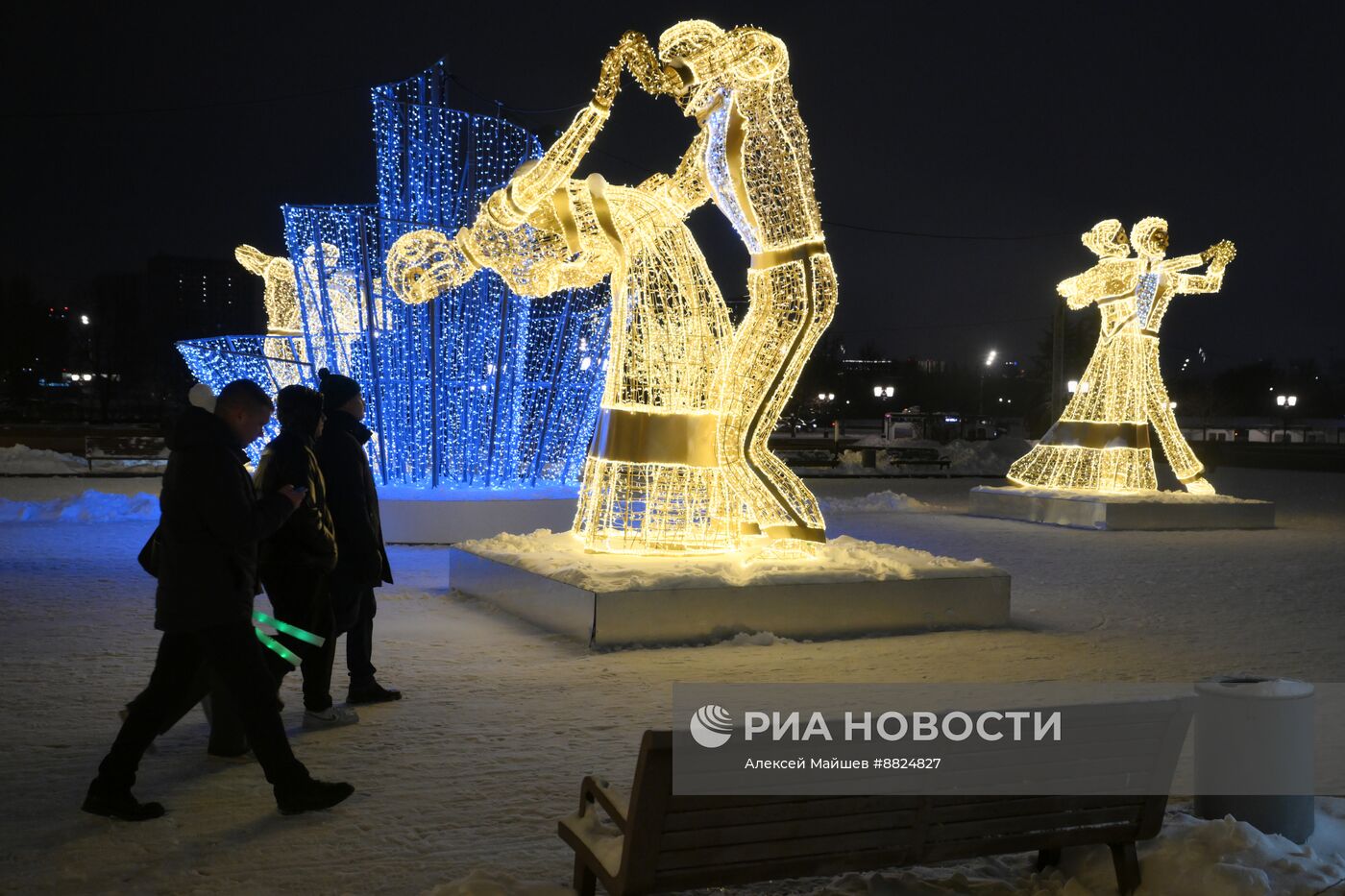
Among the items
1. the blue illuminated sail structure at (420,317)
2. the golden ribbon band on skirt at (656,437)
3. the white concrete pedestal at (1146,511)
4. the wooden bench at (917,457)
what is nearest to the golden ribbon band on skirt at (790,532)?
the golden ribbon band on skirt at (656,437)

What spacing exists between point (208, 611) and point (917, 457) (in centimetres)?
2816

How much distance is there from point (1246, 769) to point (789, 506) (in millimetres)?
4656

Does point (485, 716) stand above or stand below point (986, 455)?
below

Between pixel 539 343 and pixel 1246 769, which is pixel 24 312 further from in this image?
pixel 1246 769

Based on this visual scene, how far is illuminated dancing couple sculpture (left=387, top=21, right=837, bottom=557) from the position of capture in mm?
8250

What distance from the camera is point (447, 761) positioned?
4.91m

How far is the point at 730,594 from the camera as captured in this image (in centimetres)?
770

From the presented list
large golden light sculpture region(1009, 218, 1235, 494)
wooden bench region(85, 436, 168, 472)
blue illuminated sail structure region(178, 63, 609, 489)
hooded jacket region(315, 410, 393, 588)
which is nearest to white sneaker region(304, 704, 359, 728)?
hooded jacket region(315, 410, 393, 588)

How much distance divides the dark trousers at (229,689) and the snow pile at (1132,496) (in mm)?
13829

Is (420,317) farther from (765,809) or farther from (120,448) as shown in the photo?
(120,448)

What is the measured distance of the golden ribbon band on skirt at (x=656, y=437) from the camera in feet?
27.7

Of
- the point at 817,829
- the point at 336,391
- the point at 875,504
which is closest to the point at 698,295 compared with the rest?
the point at 336,391

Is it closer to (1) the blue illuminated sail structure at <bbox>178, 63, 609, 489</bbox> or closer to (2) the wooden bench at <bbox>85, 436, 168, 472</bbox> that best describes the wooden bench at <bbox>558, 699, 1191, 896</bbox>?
(1) the blue illuminated sail structure at <bbox>178, 63, 609, 489</bbox>

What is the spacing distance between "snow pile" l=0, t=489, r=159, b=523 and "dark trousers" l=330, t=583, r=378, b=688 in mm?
10173
